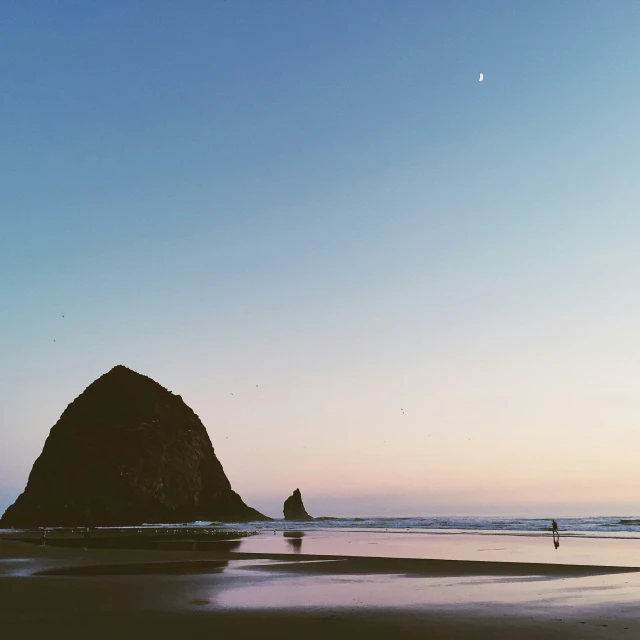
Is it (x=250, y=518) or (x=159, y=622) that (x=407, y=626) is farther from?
(x=250, y=518)

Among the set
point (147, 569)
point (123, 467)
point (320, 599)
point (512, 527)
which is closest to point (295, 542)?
point (147, 569)

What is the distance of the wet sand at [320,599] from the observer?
575 inches

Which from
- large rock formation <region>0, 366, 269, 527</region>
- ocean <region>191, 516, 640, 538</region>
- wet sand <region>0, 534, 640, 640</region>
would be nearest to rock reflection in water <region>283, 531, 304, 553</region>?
wet sand <region>0, 534, 640, 640</region>

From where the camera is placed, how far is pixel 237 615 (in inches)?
645

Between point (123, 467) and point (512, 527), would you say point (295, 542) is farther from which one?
point (123, 467)

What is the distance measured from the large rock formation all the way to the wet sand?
106m

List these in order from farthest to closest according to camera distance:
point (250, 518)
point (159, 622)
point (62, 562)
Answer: point (250, 518) < point (62, 562) < point (159, 622)

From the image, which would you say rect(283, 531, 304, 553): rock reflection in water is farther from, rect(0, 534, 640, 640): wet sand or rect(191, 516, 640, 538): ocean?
rect(191, 516, 640, 538): ocean

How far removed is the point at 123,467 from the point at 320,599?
127 meters

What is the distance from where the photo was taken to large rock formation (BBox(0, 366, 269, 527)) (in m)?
131

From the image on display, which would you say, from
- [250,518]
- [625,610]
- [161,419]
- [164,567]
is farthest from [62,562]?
[250,518]

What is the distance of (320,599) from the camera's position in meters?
19.7

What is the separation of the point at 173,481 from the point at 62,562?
113217 millimetres

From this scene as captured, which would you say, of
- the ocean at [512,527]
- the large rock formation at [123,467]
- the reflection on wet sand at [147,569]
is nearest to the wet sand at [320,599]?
the reflection on wet sand at [147,569]
